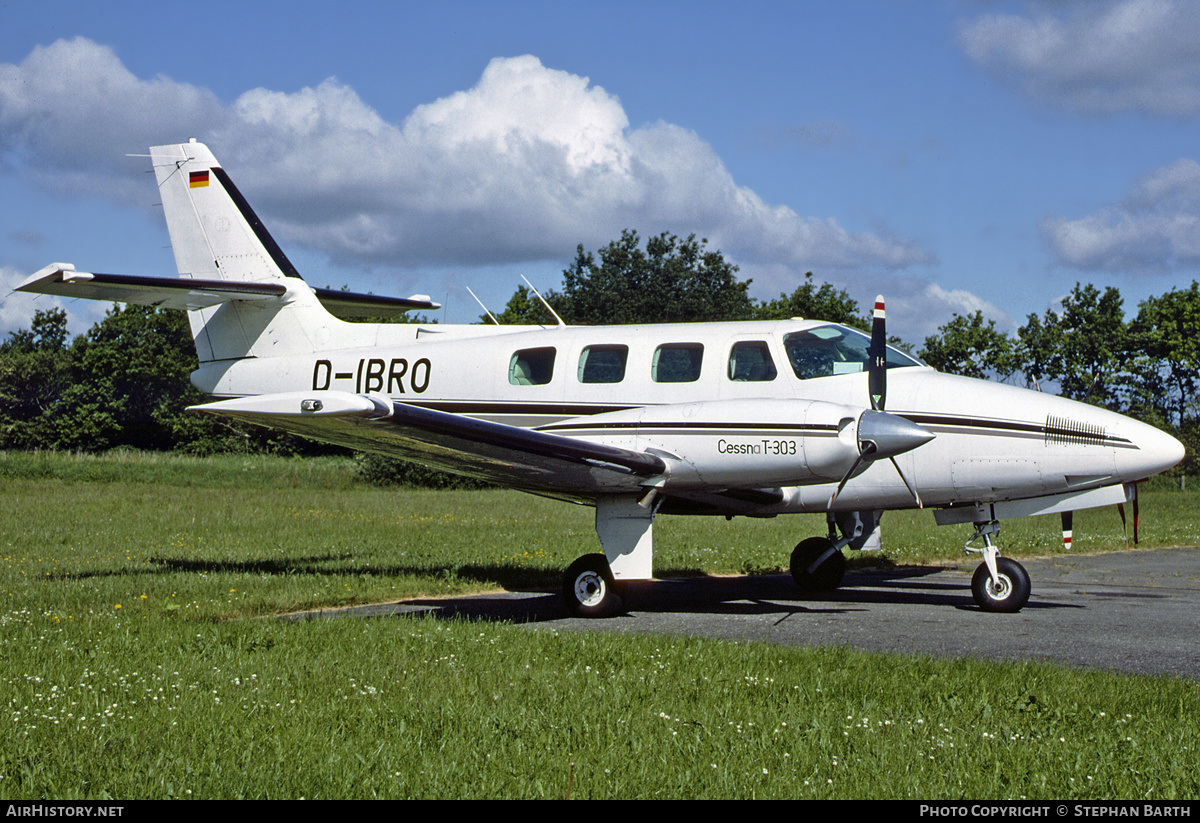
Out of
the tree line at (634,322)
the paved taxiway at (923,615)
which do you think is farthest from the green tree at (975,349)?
the paved taxiway at (923,615)

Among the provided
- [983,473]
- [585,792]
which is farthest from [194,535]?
[585,792]

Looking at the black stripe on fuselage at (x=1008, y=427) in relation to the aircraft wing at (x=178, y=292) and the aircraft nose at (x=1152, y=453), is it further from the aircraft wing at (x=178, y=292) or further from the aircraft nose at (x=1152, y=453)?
the aircraft wing at (x=178, y=292)

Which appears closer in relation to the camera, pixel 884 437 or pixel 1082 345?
pixel 884 437

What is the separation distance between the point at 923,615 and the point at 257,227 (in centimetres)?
1033

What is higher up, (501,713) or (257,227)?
(257,227)

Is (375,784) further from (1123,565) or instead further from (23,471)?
(23,471)

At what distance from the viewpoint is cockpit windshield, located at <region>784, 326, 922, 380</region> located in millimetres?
10602

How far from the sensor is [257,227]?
14117 mm

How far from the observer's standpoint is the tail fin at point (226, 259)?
533 inches

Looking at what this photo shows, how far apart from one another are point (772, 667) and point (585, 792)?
2804 millimetres

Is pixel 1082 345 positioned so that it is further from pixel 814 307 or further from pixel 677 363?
pixel 677 363

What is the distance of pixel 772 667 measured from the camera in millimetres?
6934

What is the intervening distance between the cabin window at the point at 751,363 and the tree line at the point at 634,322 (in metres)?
49.7

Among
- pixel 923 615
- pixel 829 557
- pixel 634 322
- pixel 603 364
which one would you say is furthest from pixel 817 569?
pixel 634 322
